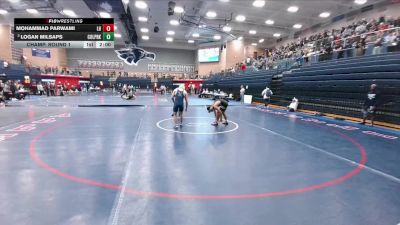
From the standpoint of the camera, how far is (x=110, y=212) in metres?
2.88

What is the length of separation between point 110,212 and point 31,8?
85.8ft

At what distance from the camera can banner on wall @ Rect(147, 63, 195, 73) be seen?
43219 mm

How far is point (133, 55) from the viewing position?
41.8 metres

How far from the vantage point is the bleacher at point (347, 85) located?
10.1 metres

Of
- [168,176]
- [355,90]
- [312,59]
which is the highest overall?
[312,59]

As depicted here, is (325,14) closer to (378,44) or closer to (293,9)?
(293,9)

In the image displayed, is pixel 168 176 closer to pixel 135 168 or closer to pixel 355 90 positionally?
pixel 135 168

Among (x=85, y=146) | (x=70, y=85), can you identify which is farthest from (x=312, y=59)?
(x=70, y=85)

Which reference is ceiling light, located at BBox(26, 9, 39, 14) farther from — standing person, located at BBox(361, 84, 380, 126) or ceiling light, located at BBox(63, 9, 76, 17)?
standing person, located at BBox(361, 84, 380, 126)

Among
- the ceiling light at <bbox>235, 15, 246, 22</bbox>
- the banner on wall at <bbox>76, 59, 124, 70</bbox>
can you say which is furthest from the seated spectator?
the banner on wall at <bbox>76, 59, 124, 70</bbox>

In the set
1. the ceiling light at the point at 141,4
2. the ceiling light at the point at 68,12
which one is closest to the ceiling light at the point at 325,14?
the ceiling light at the point at 141,4

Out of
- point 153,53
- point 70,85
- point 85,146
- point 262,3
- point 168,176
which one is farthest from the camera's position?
point 153,53

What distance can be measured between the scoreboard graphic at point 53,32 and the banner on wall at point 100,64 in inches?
1308
